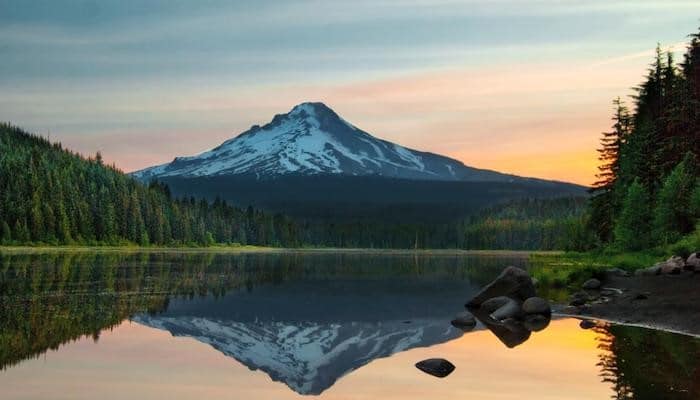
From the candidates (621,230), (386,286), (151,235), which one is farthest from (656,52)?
(151,235)

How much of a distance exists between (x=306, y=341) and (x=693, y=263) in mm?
25706

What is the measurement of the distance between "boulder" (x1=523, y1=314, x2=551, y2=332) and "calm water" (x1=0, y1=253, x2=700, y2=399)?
0.65 m

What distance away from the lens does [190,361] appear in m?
26.0

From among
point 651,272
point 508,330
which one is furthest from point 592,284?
point 508,330

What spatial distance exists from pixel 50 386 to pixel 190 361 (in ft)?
19.1

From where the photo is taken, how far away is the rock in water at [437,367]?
78.4 feet

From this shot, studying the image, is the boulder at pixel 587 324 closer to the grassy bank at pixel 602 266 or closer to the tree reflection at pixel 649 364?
the tree reflection at pixel 649 364

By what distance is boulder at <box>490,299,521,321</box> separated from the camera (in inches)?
1516

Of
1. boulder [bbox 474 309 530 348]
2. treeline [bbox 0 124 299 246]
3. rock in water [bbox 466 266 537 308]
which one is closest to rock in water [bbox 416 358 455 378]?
boulder [bbox 474 309 530 348]

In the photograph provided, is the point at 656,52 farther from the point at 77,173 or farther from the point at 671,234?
the point at 77,173

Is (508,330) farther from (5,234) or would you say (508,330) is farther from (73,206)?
(73,206)

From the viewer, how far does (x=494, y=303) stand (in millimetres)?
42125

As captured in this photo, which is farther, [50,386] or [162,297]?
[162,297]

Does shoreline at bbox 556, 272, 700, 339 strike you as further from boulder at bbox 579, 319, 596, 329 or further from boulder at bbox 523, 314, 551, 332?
boulder at bbox 523, 314, 551, 332
